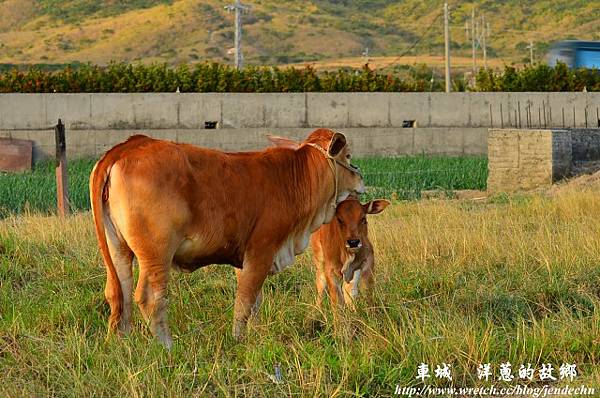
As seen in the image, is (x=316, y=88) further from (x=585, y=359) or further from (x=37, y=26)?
(x=37, y=26)

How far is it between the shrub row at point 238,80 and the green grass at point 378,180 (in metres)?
4.43

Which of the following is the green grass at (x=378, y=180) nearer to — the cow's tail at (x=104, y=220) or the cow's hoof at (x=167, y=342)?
the cow's tail at (x=104, y=220)

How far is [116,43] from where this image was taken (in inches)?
3145

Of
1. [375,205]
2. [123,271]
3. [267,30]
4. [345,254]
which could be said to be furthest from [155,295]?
[267,30]

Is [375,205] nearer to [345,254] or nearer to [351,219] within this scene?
[351,219]

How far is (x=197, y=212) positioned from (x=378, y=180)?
12.3m

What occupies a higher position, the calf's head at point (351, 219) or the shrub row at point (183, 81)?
the shrub row at point (183, 81)

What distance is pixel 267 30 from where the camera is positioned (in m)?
87.6

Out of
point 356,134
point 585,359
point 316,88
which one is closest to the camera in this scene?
point 585,359

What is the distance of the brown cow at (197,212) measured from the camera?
250 inches

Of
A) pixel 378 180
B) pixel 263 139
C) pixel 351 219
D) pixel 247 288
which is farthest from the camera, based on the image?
pixel 263 139

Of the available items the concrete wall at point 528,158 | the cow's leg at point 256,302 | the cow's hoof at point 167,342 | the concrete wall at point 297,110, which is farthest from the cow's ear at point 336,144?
the concrete wall at point 297,110

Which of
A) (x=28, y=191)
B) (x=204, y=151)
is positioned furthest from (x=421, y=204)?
(x=204, y=151)

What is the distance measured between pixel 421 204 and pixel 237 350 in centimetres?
833
